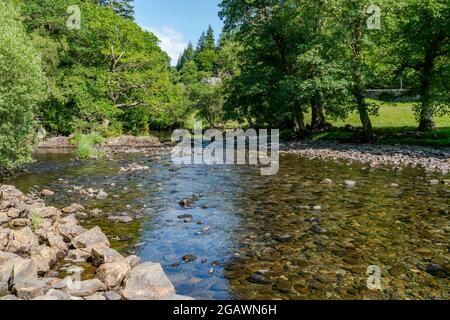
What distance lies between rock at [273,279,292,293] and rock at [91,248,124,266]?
144 inches

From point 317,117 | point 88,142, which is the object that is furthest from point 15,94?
point 317,117

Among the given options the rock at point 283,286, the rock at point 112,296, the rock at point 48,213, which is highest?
the rock at point 48,213

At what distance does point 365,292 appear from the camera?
762 centimetres

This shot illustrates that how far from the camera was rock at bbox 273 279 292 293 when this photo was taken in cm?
783

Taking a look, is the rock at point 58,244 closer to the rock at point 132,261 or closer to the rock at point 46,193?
the rock at point 132,261

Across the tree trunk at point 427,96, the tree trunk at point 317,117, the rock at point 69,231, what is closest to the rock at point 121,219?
the rock at point 69,231

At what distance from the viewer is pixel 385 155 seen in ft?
90.3

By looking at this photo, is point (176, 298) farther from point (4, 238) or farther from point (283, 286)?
point (4, 238)

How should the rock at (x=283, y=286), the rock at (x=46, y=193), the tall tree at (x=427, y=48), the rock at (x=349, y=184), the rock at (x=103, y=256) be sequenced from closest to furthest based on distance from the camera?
1. the rock at (x=283, y=286)
2. the rock at (x=103, y=256)
3. the rock at (x=46, y=193)
4. the rock at (x=349, y=184)
5. the tall tree at (x=427, y=48)

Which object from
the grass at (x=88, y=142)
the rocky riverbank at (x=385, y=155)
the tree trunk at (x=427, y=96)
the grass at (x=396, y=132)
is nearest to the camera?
the rocky riverbank at (x=385, y=155)

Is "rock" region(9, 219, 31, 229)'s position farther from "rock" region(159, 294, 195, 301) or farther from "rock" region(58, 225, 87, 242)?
"rock" region(159, 294, 195, 301)

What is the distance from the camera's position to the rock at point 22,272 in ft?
23.9

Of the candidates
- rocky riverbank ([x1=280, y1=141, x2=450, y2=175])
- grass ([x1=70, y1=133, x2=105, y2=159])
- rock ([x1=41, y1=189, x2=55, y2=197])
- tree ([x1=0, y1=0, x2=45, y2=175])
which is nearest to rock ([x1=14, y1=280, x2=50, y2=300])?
rock ([x1=41, y1=189, x2=55, y2=197])

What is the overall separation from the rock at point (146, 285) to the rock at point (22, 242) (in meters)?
3.42
